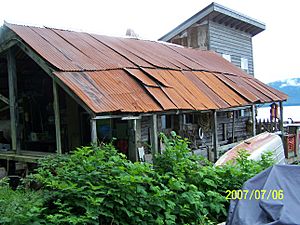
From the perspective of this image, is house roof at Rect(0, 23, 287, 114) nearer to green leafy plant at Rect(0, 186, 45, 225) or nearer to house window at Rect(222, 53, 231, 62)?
green leafy plant at Rect(0, 186, 45, 225)

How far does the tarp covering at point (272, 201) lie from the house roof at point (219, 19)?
53.2ft

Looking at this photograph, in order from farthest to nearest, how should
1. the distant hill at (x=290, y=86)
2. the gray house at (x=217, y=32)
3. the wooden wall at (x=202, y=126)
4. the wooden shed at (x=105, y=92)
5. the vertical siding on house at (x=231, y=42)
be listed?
the distant hill at (x=290, y=86), the vertical siding on house at (x=231, y=42), the gray house at (x=217, y=32), the wooden wall at (x=202, y=126), the wooden shed at (x=105, y=92)

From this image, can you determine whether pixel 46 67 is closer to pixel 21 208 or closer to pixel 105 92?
pixel 105 92

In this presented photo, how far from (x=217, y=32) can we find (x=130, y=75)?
40.1ft

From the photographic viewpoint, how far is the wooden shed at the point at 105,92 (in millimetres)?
9031

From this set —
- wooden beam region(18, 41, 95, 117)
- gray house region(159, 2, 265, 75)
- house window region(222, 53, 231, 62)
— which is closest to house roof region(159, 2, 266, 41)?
gray house region(159, 2, 265, 75)

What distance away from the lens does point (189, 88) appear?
1167cm

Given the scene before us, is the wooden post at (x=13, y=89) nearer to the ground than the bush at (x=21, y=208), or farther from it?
farther from it

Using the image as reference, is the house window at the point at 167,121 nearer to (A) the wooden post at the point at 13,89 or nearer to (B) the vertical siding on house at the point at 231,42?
(A) the wooden post at the point at 13,89

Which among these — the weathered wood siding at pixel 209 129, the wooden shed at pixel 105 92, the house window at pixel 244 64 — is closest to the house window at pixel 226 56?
the house window at pixel 244 64

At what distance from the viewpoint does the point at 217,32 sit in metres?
21.2

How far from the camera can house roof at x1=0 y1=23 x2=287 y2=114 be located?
8867 millimetres

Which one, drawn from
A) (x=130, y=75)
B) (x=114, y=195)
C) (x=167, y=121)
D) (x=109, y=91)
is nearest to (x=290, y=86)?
(x=167, y=121)

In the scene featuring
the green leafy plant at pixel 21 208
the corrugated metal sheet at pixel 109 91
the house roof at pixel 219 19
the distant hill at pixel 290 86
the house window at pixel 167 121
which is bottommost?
the green leafy plant at pixel 21 208
